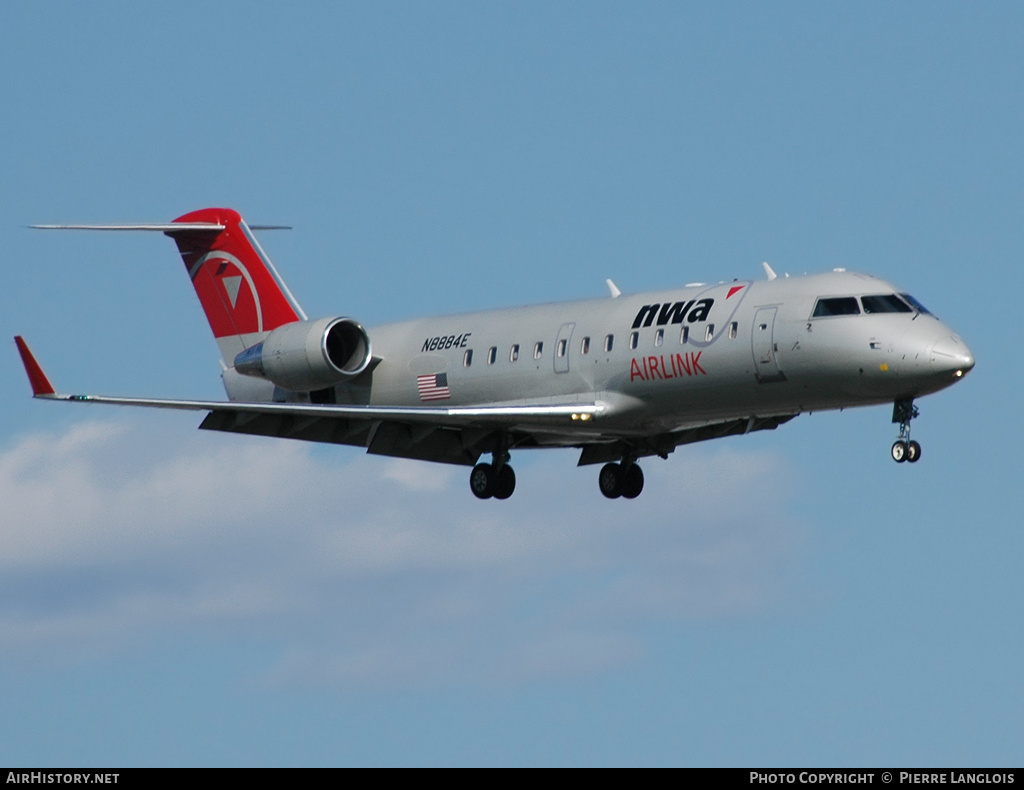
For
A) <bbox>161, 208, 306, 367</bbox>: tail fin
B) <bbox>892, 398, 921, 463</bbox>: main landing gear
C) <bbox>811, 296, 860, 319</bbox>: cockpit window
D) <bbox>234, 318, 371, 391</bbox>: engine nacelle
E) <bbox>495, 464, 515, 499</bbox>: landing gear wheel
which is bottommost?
<bbox>892, 398, 921, 463</bbox>: main landing gear

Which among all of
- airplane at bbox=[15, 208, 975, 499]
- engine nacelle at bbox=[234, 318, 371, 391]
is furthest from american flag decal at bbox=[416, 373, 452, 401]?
engine nacelle at bbox=[234, 318, 371, 391]

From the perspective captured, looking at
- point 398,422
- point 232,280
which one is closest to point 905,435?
point 398,422

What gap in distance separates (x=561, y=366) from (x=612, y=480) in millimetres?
3405

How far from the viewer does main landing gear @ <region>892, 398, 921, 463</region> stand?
27875 mm

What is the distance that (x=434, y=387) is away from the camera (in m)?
33.7

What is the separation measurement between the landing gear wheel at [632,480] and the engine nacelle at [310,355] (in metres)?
5.18

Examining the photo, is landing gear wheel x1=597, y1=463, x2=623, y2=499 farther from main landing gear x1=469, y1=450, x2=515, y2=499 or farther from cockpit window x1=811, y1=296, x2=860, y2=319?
cockpit window x1=811, y1=296, x2=860, y2=319

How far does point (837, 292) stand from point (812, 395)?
1.64 m

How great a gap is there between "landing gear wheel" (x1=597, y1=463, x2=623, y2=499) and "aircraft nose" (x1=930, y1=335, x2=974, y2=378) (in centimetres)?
797

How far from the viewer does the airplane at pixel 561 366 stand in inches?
1128

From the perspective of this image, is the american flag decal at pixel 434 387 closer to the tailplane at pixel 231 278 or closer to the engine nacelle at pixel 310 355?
the engine nacelle at pixel 310 355

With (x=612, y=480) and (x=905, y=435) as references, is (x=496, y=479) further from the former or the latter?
(x=905, y=435)

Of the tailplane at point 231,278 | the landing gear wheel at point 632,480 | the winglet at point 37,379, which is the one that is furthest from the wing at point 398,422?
the tailplane at point 231,278
